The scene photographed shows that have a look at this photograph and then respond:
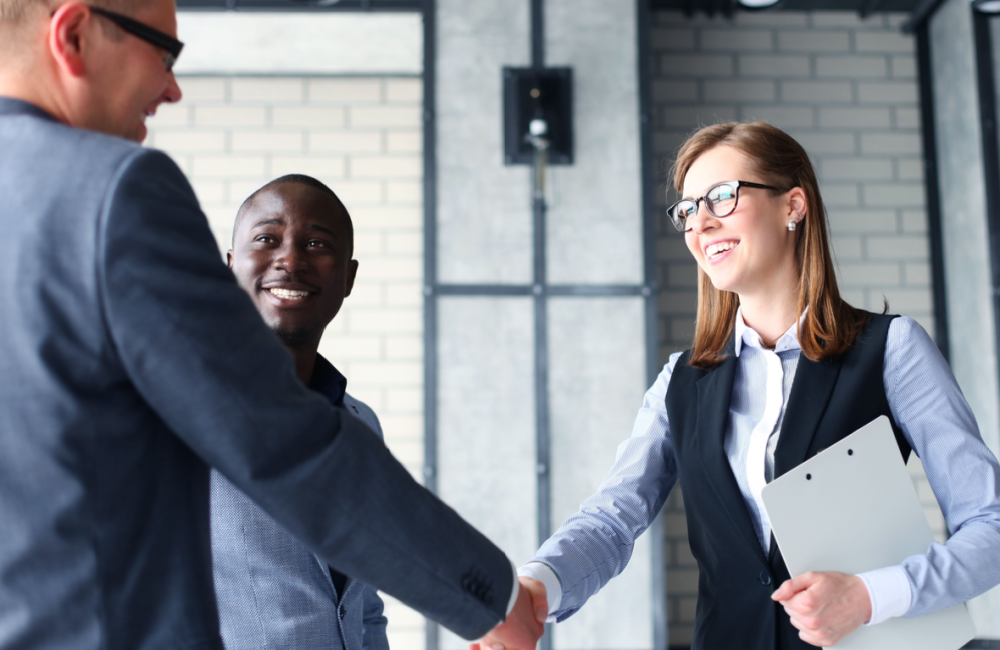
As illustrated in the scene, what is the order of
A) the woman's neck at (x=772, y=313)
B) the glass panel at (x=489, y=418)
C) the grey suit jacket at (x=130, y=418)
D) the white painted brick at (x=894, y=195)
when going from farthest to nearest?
the white painted brick at (x=894, y=195)
the glass panel at (x=489, y=418)
the woman's neck at (x=772, y=313)
the grey suit jacket at (x=130, y=418)

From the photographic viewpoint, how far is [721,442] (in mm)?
1535

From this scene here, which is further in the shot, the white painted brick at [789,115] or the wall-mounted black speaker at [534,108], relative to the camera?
the white painted brick at [789,115]

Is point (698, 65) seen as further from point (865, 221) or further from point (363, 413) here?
point (363, 413)

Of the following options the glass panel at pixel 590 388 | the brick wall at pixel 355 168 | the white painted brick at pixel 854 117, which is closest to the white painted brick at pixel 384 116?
the brick wall at pixel 355 168

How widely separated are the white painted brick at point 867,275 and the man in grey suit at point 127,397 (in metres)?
4.27

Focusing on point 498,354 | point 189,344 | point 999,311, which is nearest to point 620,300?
point 498,354

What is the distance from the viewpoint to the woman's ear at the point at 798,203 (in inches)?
67.1

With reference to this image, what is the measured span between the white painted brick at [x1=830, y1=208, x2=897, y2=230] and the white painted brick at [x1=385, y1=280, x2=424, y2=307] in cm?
254

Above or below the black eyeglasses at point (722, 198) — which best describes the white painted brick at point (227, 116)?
above

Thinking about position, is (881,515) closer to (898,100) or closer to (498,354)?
(498,354)

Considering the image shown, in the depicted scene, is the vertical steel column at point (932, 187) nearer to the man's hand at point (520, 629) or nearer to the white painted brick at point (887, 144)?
the white painted brick at point (887, 144)

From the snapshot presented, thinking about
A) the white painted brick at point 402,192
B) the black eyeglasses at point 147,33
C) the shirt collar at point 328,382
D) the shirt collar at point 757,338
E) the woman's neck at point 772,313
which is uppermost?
the white painted brick at point 402,192

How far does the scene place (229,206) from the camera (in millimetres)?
4715

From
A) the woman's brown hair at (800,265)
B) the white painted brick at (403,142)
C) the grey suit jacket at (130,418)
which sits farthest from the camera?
the white painted brick at (403,142)
